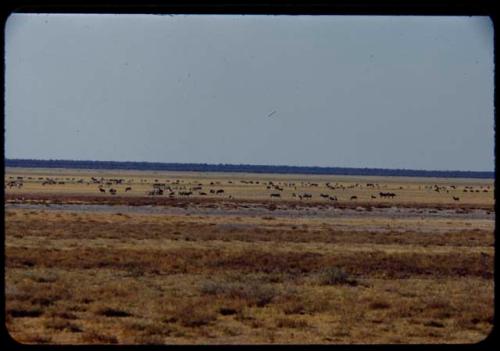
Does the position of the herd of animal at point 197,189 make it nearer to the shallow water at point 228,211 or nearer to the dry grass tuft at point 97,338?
the shallow water at point 228,211

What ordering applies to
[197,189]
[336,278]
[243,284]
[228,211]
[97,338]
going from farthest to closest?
[197,189] → [228,211] → [336,278] → [243,284] → [97,338]

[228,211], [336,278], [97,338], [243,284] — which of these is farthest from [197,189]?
[97,338]

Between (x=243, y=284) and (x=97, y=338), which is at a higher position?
(x=97, y=338)

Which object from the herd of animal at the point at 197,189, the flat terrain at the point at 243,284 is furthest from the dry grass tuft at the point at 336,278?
the herd of animal at the point at 197,189

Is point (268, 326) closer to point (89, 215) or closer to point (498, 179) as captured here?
point (498, 179)

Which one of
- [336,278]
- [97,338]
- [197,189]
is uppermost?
[197,189]

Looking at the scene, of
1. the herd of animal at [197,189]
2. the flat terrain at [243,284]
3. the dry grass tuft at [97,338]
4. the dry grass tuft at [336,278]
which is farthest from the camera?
the herd of animal at [197,189]

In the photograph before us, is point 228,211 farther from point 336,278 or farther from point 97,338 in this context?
point 97,338

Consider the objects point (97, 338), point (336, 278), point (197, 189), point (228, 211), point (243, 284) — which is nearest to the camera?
point (97, 338)

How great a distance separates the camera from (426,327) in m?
14.0

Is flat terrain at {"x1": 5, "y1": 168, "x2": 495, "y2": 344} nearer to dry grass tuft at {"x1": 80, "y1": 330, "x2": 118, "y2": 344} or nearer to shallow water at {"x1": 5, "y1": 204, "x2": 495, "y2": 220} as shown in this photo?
dry grass tuft at {"x1": 80, "y1": 330, "x2": 118, "y2": 344}

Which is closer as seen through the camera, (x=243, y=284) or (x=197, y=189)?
(x=243, y=284)

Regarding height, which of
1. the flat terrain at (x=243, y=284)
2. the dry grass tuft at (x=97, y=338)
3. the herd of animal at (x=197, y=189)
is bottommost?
the flat terrain at (x=243, y=284)

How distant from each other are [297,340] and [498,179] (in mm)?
8389
